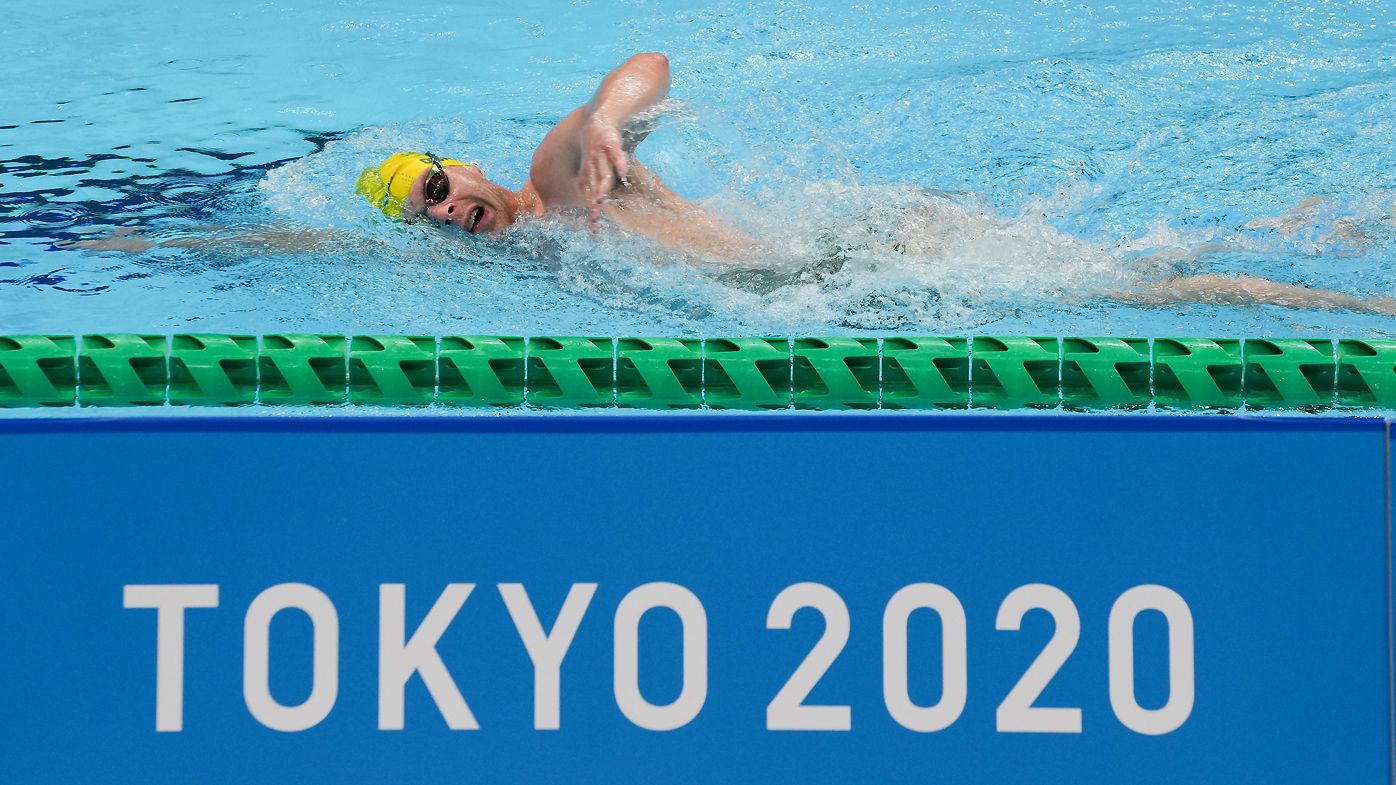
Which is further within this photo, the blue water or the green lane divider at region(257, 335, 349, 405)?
the blue water

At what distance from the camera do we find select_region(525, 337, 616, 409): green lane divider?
176cm

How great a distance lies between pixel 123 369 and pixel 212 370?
0.37ft

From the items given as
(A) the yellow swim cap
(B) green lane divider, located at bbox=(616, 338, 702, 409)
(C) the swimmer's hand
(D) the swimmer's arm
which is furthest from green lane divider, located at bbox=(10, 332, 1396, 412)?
(A) the yellow swim cap

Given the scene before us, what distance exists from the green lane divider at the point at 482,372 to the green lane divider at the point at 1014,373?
1.93 ft

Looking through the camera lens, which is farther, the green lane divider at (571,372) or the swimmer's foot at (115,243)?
the swimmer's foot at (115,243)

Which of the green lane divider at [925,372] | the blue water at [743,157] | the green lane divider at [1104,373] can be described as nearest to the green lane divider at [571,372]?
the green lane divider at [925,372]

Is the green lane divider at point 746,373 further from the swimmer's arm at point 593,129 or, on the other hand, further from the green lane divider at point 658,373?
the swimmer's arm at point 593,129

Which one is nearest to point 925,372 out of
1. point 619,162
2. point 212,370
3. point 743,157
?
point 212,370

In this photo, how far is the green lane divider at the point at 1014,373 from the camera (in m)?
1.77

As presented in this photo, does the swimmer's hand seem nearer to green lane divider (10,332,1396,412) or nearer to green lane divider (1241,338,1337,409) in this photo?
green lane divider (10,332,1396,412)

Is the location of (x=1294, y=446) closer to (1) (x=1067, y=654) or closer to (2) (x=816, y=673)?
(1) (x=1067, y=654)

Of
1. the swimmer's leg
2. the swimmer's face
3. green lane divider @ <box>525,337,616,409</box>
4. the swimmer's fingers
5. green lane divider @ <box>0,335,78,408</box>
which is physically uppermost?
the swimmer's fingers

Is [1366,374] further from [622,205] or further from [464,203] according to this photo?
[464,203]

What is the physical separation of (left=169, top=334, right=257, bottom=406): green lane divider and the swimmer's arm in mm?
1291
